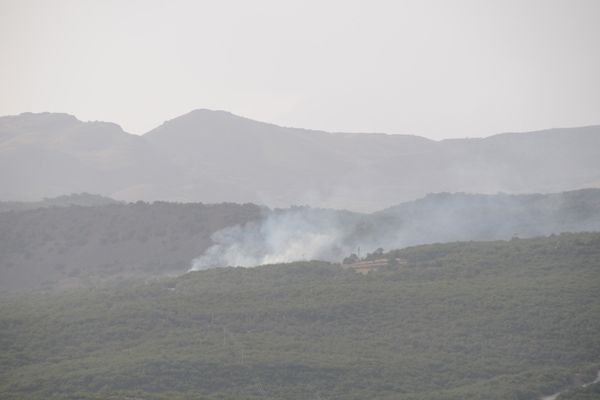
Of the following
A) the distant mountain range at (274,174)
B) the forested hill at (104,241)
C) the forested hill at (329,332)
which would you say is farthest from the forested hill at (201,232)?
the distant mountain range at (274,174)

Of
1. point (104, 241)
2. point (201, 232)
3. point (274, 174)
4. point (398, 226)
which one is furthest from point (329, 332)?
point (274, 174)

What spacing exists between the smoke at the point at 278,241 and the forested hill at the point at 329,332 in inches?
490

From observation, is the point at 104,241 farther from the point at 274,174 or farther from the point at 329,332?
the point at 274,174

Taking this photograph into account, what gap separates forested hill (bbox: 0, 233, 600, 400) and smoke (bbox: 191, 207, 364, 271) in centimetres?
1246

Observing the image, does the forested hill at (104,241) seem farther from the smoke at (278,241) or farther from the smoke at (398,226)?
the smoke at (398,226)

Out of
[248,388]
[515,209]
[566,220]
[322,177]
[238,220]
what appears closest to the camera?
[248,388]

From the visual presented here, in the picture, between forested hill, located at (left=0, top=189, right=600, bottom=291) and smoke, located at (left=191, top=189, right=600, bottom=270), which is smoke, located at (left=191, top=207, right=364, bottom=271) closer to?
smoke, located at (left=191, top=189, right=600, bottom=270)

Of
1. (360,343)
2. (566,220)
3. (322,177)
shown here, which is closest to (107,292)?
(360,343)

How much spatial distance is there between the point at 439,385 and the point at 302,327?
11335 mm

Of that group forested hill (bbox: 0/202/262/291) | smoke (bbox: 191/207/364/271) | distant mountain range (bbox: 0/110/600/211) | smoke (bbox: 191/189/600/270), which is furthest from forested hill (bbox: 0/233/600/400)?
distant mountain range (bbox: 0/110/600/211)

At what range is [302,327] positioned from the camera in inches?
2290

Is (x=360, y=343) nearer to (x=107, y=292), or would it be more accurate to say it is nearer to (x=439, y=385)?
(x=439, y=385)

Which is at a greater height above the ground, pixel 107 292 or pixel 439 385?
pixel 107 292

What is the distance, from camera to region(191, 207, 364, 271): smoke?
84.6 m
